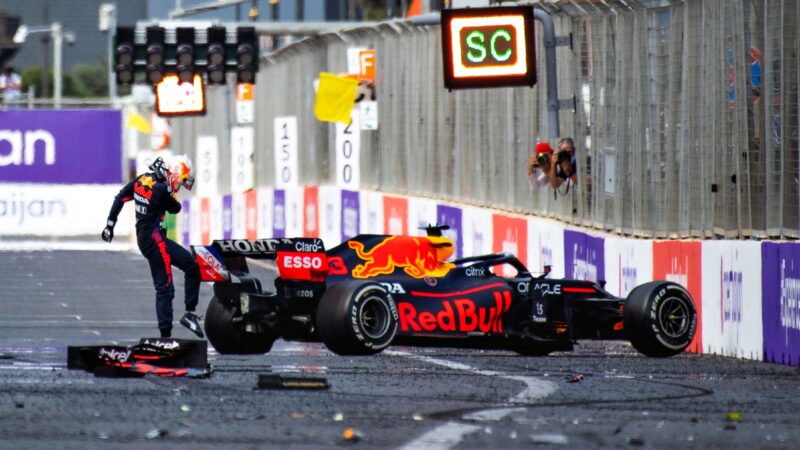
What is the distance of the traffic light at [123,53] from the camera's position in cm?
3419

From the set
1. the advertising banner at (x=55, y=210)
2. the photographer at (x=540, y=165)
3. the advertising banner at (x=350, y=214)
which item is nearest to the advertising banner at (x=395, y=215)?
the advertising banner at (x=350, y=214)

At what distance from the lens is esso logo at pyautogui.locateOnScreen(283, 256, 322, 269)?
1495 cm

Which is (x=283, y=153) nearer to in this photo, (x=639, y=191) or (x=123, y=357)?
(x=639, y=191)

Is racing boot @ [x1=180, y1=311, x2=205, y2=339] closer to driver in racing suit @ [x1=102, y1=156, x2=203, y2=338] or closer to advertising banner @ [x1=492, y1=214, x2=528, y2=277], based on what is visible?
driver in racing suit @ [x1=102, y1=156, x2=203, y2=338]

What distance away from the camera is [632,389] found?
12.8 metres

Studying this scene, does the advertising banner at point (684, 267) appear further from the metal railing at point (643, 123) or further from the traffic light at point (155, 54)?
the traffic light at point (155, 54)

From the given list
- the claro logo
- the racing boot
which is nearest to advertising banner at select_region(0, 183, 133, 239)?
the claro logo

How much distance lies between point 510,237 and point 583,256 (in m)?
3.28

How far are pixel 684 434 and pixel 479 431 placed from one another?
1.02 metres

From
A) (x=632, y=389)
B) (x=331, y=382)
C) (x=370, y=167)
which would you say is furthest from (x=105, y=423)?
(x=370, y=167)

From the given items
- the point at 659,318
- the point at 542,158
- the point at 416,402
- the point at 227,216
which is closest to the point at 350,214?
the point at 227,216

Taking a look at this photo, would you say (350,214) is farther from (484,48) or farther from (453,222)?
(484,48)

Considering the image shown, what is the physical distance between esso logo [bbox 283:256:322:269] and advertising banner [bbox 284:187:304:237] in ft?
69.4

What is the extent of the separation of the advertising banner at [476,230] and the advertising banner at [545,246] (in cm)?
204
